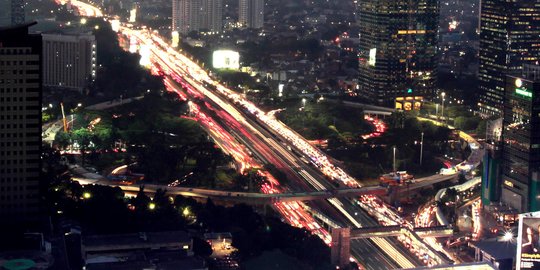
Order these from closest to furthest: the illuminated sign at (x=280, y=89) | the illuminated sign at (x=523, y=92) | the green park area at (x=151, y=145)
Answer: the illuminated sign at (x=523, y=92)
the green park area at (x=151, y=145)
the illuminated sign at (x=280, y=89)

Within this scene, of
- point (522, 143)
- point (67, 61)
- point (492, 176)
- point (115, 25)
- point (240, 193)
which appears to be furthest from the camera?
point (115, 25)

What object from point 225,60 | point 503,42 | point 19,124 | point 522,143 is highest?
point 503,42

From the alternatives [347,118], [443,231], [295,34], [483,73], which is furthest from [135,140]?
[295,34]

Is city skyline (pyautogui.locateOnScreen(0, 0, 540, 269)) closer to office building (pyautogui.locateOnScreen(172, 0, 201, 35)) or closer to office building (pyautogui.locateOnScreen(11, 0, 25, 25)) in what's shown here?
office building (pyautogui.locateOnScreen(11, 0, 25, 25))

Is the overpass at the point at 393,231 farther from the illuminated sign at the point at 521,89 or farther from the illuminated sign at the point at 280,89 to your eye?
the illuminated sign at the point at 280,89

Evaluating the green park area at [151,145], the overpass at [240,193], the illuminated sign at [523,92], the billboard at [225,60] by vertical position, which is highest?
the illuminated sign at [523,92]

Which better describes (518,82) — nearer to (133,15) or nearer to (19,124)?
(19,124)

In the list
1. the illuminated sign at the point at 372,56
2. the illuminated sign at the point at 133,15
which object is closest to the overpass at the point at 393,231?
the illuminated sign at the point at 372,56

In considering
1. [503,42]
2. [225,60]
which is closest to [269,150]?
[503,42]
